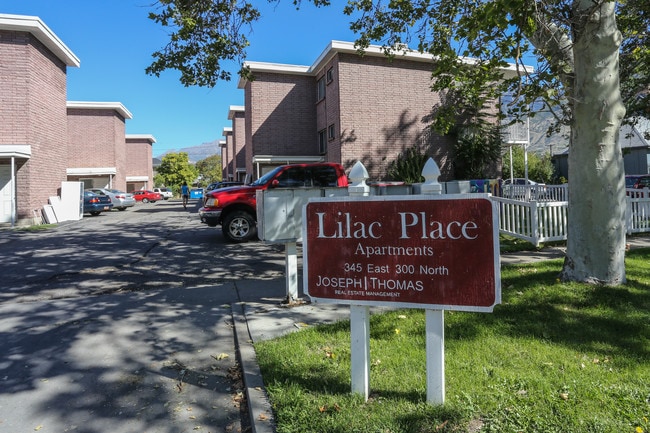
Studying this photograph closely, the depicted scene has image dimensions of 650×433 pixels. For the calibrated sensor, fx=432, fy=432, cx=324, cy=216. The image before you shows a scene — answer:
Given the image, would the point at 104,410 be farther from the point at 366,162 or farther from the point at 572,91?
the point at 366,162

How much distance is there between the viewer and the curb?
9.86ft

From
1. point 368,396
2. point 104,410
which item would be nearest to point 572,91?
point 368,396

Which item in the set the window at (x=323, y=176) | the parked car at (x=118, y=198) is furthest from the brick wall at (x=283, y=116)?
the window at (x=323, y=176)

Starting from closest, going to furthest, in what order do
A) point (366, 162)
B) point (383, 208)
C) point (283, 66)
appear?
point (383, 208) < point (366, 162) < point (283, 66)

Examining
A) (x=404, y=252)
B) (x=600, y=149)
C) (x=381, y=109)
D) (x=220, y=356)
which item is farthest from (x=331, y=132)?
(x=404, y=252)

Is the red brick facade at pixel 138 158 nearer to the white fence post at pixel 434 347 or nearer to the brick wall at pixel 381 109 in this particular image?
the brick wall at pixel 381 109

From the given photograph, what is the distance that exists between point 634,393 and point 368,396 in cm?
191

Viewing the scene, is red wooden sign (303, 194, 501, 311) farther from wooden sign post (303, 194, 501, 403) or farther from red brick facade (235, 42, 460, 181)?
red brick facade (235, 42, 460, 181)

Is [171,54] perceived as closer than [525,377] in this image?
No

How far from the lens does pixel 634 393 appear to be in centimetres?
311

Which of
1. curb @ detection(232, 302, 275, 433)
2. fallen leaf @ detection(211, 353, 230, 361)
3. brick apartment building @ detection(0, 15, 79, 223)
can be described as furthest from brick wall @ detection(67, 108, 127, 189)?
fallen leaf @ detection(211, 353, 230, 361)

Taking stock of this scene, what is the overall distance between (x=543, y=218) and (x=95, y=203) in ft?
74.7

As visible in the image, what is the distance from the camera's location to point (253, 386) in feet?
11.5

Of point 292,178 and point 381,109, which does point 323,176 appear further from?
point 381,109
